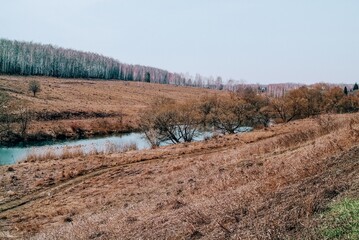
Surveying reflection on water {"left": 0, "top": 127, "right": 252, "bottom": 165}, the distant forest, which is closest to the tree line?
reflection on water {"left": 0, "top": 127, "right": 252, "bottom": 165}

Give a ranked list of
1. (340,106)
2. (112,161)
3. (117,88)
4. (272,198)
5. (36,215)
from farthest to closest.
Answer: (117,88), (340,106), (112,161), (36,215), (272,198)

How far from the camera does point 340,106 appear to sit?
6794 centimetres

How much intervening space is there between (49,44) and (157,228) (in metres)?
191

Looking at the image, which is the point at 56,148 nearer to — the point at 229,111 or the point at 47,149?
the point at 47,149

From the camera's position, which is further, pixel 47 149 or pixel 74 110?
pixel 74 110

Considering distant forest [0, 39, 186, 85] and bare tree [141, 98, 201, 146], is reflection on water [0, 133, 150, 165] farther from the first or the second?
distant forest [0, 39, 186, 85]

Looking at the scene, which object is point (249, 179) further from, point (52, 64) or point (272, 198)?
point (52, 64)

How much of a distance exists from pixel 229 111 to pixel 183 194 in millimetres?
42282

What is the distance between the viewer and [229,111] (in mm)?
54844

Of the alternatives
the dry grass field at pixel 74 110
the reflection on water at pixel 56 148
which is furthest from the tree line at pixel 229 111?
the dry grass field at pixel 74 110

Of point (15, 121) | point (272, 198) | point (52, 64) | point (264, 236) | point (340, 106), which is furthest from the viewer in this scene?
point (52, 64)

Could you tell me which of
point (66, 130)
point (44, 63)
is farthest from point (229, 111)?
point (44, 63)

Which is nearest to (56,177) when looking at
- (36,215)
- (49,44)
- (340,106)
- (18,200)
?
(18,200)

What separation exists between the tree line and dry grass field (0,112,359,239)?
1905 cm
